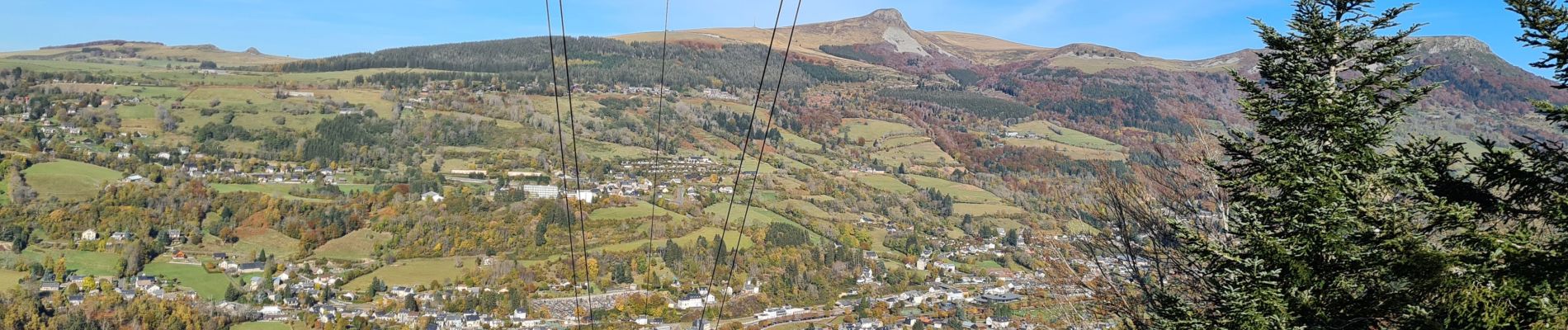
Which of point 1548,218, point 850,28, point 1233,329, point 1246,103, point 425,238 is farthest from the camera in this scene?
point 850,28

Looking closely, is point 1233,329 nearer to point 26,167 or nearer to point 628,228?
point 628,228

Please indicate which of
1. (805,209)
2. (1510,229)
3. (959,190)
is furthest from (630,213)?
(1510,229)

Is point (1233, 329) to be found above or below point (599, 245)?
above

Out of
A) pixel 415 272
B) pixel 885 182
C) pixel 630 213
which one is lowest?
pixel 415 272

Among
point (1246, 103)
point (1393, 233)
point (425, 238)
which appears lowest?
point (425, 238)

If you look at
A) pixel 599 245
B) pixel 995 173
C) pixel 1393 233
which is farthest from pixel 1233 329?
pixel 995 173

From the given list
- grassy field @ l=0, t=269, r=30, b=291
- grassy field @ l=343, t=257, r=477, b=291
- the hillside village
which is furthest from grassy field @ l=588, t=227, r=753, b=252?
grassy field @ l=0, t=269, r=30, b=291

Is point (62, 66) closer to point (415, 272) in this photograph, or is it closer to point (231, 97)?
point (231, 97)

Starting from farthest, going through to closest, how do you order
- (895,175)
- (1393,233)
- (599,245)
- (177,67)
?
(177,67) < (895,175) < (599,245) < (1393,233)
